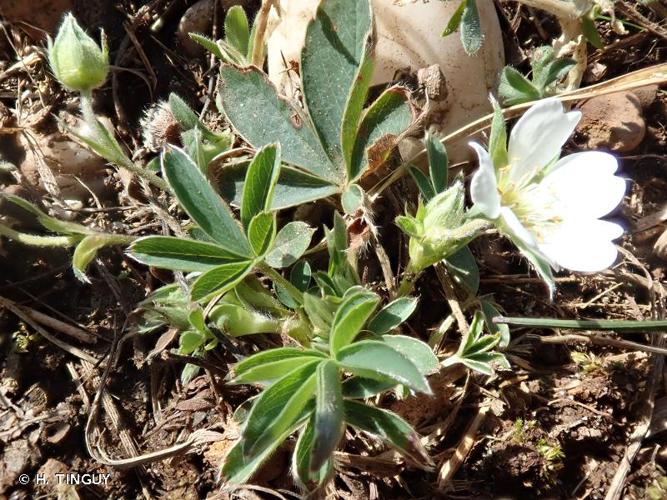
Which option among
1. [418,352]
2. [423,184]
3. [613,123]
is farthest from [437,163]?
[613,123]

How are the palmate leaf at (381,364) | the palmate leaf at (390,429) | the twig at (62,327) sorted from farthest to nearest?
the twig at (62,327) < the palmate leaf at (390,429) < the palmate leaf at (381,364)

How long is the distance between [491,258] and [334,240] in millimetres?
616

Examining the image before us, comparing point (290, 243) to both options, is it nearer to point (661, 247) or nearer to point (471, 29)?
point (471, 29)

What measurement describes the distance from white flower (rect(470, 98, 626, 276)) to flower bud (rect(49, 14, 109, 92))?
1096 mm

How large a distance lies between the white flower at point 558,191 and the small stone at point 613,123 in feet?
1.81

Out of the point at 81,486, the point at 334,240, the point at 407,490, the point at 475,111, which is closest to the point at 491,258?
the point at 475,111

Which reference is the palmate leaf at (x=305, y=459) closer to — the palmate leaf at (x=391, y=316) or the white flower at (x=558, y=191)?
the palmate leaf at (x=391, y=316)

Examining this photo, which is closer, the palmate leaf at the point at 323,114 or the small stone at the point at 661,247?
the palmate leaf at the point at 323,114

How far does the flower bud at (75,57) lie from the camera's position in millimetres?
1695

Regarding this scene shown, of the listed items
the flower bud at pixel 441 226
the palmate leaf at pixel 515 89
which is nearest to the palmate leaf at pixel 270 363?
the flower bud at pixel 441 226

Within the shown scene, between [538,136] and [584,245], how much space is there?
11.0 inches

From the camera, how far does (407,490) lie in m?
1.79

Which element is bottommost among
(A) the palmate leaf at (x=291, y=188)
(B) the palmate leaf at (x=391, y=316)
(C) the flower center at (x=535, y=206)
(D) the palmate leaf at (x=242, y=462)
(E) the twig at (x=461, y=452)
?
(E) the twig at (x=461, y=452)

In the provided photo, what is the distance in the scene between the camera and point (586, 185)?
5.21ft
